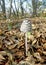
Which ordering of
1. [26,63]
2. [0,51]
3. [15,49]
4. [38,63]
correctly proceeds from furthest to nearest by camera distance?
[15,49]
[0,51]
[38,63]
[26,63]

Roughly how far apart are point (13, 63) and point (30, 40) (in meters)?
0.87

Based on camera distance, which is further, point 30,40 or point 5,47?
point 30,40

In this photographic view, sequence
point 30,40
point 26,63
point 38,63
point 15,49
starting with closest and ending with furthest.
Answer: point 26,63 → point 38,63 → point 15,49 → point 30,40

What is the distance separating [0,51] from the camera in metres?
2.32

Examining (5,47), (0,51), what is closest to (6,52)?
(0,51)

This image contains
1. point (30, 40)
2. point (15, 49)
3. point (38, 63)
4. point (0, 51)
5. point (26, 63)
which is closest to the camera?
point (26, 63)

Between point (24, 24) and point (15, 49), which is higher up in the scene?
point (24, 24)

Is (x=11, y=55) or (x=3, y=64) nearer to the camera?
(x=3, y=64)

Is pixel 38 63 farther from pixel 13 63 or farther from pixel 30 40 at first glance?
pixel 30 40

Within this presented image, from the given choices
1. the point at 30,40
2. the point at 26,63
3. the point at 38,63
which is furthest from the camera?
the point at 30,40

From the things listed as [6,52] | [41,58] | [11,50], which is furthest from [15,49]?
[41,58]

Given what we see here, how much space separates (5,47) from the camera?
2.53 meters

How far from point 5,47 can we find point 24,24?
1.61 ft

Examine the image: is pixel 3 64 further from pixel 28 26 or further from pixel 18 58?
pixel 28 26
